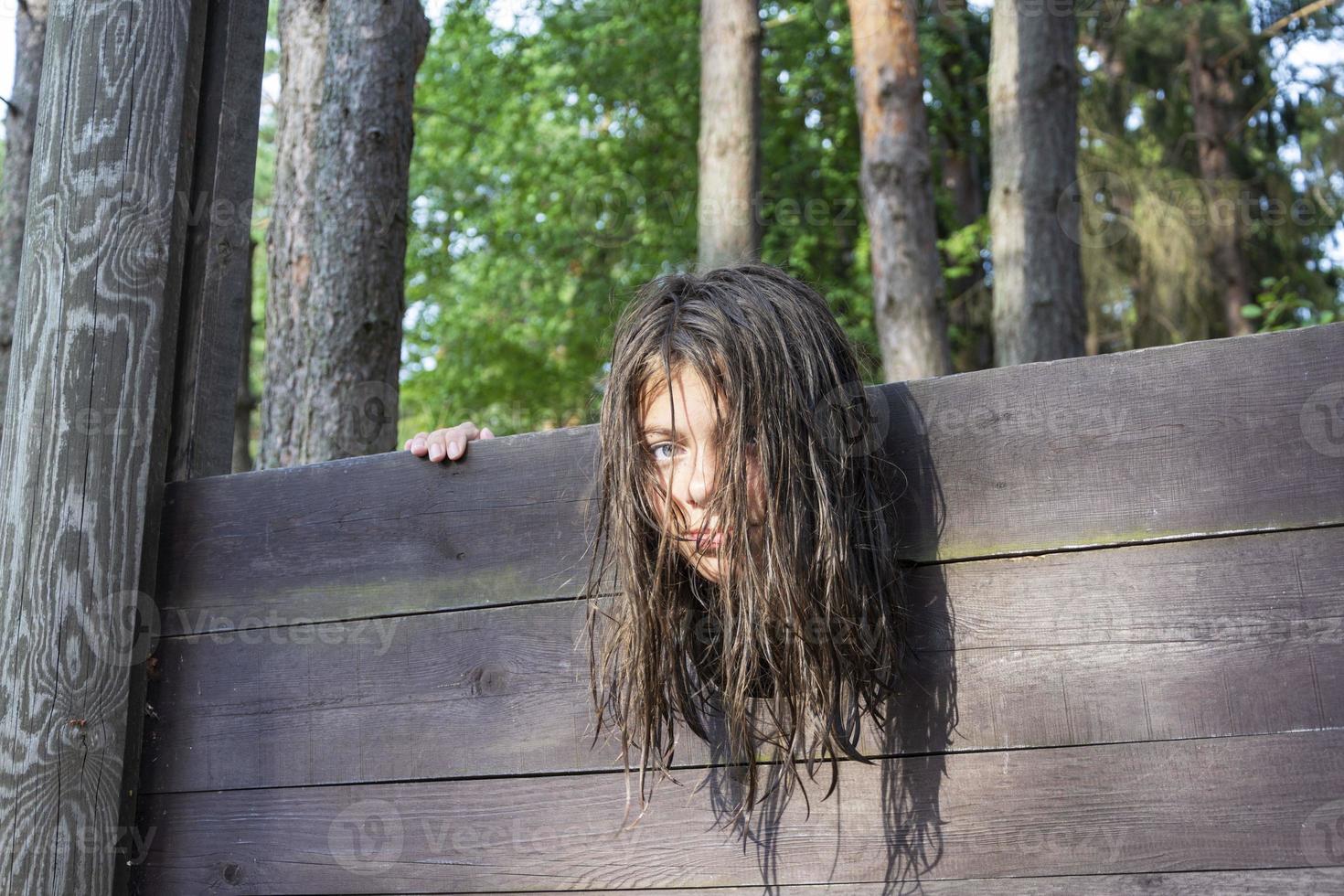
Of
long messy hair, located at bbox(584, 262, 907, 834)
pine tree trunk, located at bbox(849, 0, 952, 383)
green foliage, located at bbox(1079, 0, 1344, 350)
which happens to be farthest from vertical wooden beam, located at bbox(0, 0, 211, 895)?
green foliage, located at bbox(1079, 0, 1344, 350)

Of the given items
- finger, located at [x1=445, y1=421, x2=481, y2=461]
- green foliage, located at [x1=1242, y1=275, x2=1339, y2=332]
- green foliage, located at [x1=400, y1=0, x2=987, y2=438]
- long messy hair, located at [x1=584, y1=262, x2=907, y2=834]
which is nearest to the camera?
long messy hair, located at [x1=584, y1=262, x2=907, y2=834]

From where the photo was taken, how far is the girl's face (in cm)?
176

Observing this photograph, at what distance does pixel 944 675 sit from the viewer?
5.75 ft

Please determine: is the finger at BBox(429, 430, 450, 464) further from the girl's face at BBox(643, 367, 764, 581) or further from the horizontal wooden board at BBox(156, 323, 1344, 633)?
the girl's face at BBox(643, 367, 764, 581)

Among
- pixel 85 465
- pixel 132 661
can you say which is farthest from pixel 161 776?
pixel 85 465

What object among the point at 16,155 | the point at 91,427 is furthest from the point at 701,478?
the point at 16,155

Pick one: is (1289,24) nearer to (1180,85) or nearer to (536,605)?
(1180,85)

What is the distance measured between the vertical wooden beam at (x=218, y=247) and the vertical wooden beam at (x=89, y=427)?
0.05 metres

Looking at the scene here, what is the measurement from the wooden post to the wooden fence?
0.44ft

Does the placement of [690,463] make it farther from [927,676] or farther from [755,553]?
[927,676]

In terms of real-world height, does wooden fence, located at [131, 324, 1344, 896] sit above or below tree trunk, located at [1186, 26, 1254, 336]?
below

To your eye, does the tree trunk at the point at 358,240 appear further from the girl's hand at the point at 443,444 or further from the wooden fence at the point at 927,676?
the girl's hand at the point at 443,444

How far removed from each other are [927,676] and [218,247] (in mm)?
1683

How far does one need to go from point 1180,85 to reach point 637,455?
12790mm
